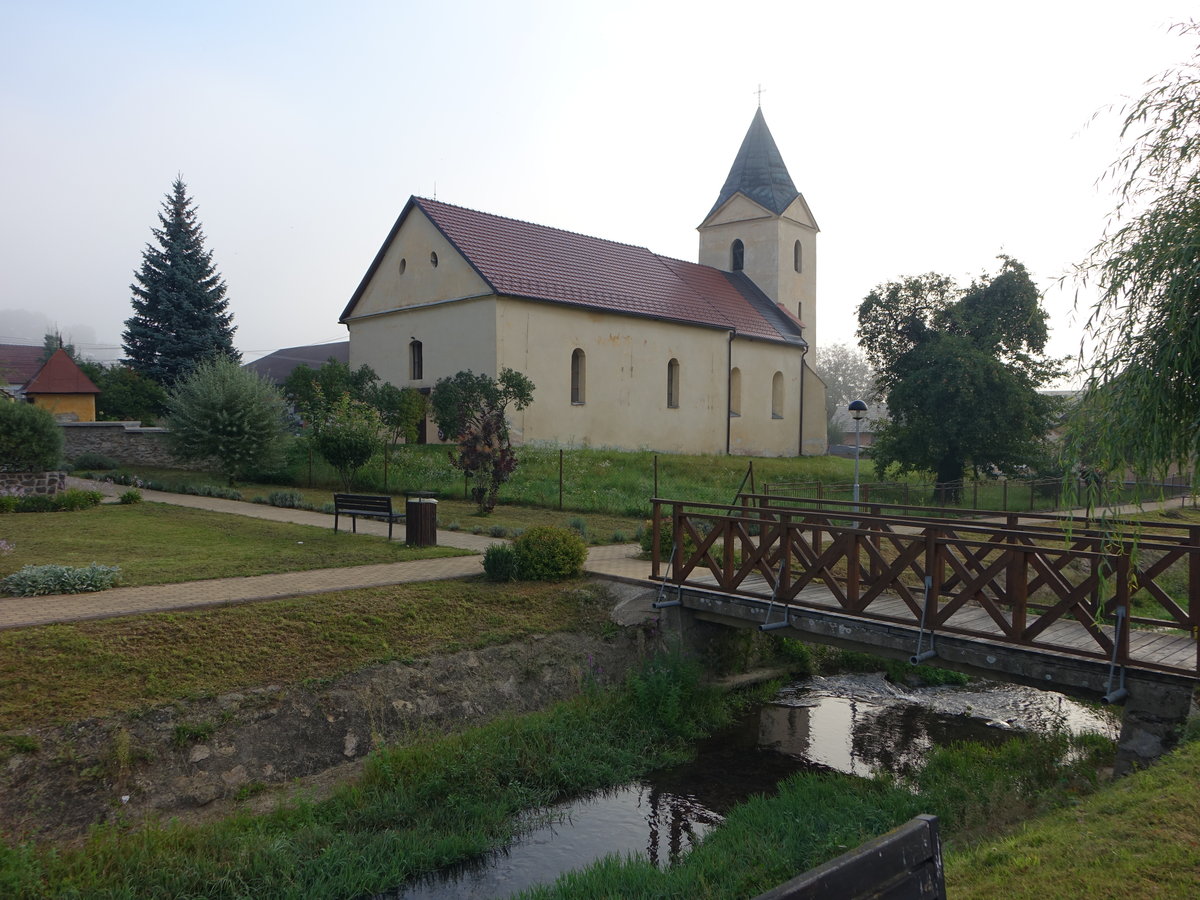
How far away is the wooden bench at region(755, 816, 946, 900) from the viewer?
256 centimetres

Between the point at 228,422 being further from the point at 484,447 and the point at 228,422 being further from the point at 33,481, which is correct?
the point at 484,447

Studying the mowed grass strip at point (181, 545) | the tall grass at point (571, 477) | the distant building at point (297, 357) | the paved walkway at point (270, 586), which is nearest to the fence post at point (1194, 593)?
the paved walkway at point (270, 586)

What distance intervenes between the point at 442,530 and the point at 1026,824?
37.4 feet

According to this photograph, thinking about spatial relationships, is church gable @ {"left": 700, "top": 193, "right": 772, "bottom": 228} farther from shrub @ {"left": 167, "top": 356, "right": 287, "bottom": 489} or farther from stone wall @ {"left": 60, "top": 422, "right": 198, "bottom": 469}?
stone wall @ {"left": 60, "top": 422, "right": 198, "bottom": 469}

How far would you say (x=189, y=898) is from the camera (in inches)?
220

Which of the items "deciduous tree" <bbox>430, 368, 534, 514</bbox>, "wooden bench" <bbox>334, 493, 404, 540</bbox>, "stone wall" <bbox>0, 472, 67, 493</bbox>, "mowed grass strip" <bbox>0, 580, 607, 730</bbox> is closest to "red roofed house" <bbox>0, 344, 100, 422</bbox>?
"stone wall" <bbox>0, 472, 67, 493</bbox>

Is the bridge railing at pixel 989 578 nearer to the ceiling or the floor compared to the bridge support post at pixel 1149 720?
nearer to the ceiling

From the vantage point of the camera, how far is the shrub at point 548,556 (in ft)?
37.2

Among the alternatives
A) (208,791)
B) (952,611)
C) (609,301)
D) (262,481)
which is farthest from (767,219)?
(208,791)

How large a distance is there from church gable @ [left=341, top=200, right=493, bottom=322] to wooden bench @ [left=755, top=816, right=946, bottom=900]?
24137 mm

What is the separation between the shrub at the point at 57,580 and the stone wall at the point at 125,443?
16271mm

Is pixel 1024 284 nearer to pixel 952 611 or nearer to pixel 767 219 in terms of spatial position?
pixel 767 219

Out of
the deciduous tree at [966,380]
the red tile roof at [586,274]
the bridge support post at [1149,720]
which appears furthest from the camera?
the red tile roof at [586,274]

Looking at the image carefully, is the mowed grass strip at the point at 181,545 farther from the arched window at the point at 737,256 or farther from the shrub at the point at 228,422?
the arched window at the point at 737,256
